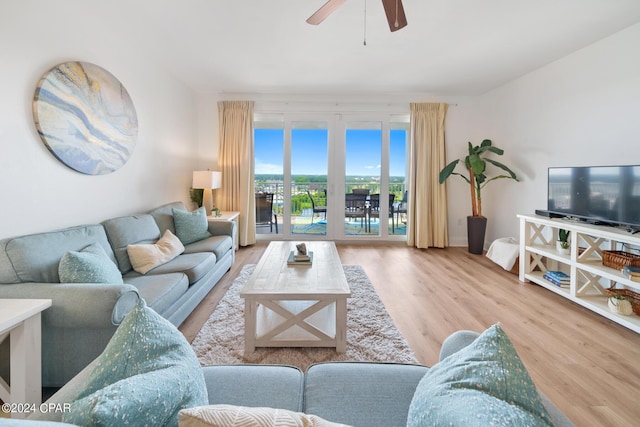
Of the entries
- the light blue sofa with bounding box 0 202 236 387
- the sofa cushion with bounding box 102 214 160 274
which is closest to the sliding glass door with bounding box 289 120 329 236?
the sofa cushion with bounding box 102 214 160 274

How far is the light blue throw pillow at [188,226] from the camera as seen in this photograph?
130 inches

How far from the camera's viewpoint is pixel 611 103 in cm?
292

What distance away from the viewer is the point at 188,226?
10.9 feet

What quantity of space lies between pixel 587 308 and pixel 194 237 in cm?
406

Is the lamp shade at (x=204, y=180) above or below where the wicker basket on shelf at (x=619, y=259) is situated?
above

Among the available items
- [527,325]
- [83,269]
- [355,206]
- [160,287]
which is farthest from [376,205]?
[83,269]

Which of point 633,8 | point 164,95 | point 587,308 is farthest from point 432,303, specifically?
point 164,95

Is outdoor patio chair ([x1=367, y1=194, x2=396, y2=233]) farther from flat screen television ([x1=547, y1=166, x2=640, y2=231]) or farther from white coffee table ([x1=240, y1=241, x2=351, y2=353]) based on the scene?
white coffee table ([x1=240, y1=241, x2=351, y2=353])

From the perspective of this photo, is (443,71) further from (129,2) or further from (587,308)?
(129,2)

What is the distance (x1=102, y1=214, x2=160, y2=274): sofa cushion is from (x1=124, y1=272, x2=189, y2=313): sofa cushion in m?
0.15

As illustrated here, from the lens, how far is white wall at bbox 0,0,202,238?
1.89 m

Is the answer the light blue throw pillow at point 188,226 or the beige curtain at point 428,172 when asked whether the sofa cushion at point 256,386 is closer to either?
the light blue throw pillow at point 188,226

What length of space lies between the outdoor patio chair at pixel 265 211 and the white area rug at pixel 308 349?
110 inches

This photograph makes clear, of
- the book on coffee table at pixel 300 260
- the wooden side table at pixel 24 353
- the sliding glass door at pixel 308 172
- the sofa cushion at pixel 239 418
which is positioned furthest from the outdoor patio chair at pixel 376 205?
the sofa cushion at pixel 239 418
